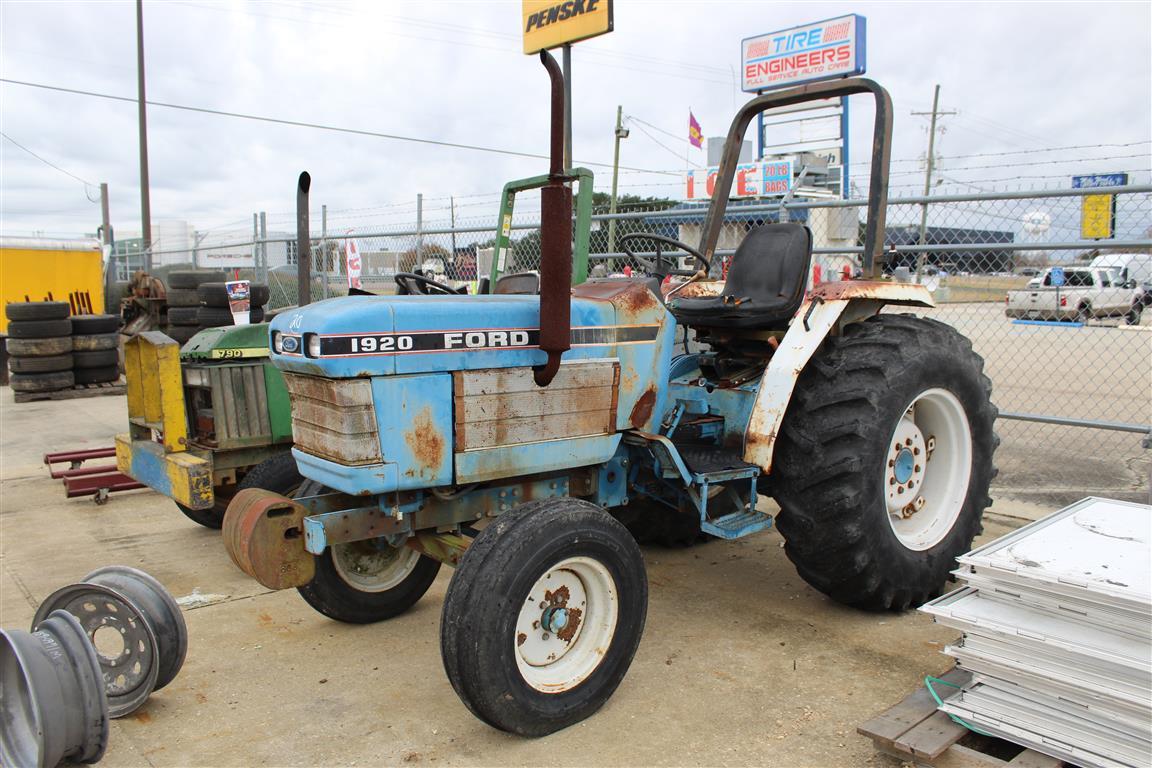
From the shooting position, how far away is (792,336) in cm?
371

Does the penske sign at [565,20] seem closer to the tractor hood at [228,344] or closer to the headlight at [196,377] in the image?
the tractor hood at [228,344]

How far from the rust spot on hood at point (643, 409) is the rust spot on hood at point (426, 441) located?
89cm

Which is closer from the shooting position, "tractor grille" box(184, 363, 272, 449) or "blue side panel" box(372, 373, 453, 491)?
"blue side panel" box(372, 373, 453, 491)

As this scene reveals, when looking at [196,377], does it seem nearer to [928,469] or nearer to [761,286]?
[761,286]

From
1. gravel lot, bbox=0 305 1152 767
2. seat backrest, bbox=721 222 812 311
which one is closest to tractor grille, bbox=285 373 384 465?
gravel lot, bbox=0 305 1152 767

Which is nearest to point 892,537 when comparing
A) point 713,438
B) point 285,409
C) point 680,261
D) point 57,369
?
point 713,438

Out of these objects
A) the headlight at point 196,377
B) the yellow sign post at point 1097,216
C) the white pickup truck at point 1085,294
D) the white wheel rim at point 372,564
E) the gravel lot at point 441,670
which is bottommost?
the gravel lot at point 441,670

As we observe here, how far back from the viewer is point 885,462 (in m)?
3.66

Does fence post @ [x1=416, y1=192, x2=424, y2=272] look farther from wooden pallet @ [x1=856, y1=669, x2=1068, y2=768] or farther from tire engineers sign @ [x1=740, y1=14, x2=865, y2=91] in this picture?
tire engineers sign @ [x1=740, y1=14, x2=865, y2=91]

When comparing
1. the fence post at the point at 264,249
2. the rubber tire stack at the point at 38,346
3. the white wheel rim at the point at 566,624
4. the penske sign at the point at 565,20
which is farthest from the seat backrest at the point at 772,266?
the penske sign at the point at 565,20

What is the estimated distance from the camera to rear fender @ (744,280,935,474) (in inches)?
140

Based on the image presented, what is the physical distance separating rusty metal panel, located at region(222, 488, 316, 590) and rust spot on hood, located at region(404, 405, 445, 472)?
482 millimetres

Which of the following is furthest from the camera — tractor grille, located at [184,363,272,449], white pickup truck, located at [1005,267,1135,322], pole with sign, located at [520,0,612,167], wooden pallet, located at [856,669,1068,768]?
pole with sign, located at [520,0,612,167]

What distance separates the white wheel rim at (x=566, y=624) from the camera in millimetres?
2912
